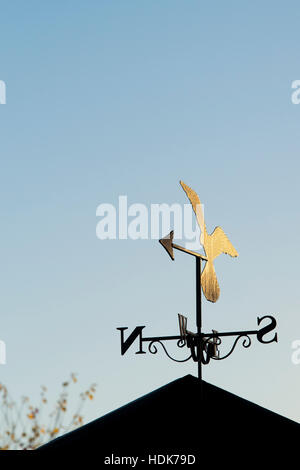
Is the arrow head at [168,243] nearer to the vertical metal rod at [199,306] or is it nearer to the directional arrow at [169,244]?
the directional arrow at [169,244]

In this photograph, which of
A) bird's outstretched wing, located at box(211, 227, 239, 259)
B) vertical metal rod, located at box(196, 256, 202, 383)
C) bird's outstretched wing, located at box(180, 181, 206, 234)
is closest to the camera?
vertical metal rod, located at box(196, 256, 202, 383)

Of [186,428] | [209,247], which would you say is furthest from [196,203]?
[186,428]

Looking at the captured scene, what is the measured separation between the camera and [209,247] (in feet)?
21.7

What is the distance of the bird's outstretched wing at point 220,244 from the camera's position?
6695 millimetres

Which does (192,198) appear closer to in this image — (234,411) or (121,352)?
(121,352)

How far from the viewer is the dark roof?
529cm

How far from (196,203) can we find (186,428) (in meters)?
1.82

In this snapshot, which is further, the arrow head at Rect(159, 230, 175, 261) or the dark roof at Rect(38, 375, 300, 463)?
the arrow head at Rect(159, 230, 175, 261)

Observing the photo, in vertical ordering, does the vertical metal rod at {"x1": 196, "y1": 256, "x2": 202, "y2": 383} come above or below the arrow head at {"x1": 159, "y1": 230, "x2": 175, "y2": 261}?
below

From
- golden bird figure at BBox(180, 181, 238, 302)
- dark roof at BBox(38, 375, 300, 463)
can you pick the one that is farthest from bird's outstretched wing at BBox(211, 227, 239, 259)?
dark roof at BBox(38, 375, 300, 463)

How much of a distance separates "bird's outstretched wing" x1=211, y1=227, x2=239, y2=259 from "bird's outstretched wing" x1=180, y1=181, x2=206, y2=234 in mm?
176

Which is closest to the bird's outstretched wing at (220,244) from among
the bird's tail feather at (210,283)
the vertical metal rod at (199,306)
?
the bird's tail feather at (210,283)

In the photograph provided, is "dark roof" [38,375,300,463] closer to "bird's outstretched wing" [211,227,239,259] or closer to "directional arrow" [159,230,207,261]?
"directional arrow" [159,230,207,261]
